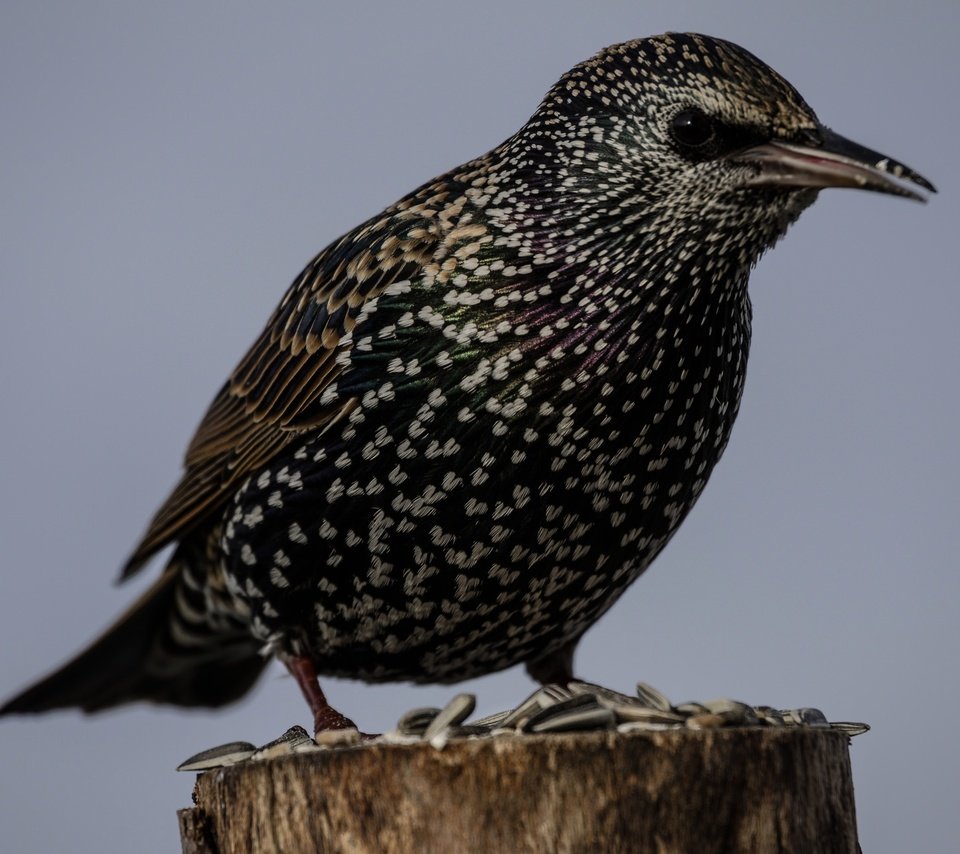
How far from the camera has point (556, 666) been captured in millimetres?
4359

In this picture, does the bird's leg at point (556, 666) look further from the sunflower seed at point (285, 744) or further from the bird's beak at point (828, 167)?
the bird's beak at point (828, 167)

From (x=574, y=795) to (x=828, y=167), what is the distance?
59.6 inches

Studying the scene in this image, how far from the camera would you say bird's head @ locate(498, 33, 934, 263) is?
11.0 feet

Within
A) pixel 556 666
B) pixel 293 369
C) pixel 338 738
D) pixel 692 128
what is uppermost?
pixel 692 128

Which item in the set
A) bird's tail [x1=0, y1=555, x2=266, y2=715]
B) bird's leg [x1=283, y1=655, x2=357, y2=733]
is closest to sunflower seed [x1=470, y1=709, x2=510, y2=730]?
bird's leg [x1=283, y1=655, x2=357, y2=733]

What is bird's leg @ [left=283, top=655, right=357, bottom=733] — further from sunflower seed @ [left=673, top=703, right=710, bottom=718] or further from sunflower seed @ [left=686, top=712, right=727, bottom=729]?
sunflower seed @ [left=686, top=712, right=727, bottom=729]

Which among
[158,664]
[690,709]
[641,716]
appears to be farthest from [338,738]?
[158,664]

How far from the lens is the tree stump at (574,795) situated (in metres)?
2.73

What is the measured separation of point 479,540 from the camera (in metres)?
3.60

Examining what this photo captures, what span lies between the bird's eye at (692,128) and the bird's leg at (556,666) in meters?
1.58

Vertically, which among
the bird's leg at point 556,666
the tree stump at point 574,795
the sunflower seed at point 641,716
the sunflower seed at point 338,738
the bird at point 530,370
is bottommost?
the tree stump at point 574,795

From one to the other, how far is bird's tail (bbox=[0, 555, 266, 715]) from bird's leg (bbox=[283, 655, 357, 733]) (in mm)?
762

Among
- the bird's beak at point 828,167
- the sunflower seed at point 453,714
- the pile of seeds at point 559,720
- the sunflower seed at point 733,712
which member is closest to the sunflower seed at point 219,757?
the pile of seeds at point 559,720

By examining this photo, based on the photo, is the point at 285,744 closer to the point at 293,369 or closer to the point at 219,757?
the point at 219,757
